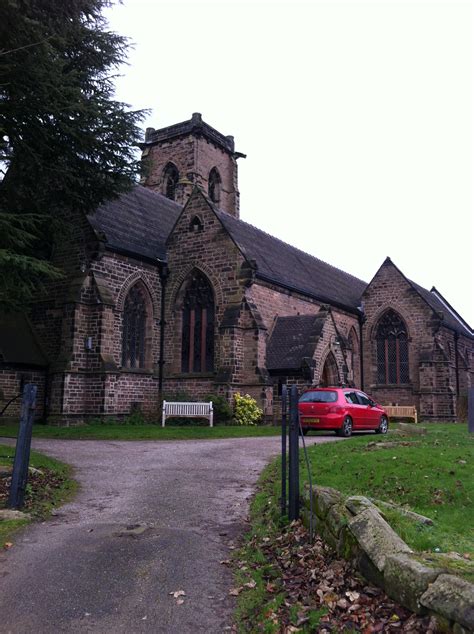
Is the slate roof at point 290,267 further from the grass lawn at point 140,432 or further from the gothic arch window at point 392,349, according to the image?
the grass lawn at point 140,432

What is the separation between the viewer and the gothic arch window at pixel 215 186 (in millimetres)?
43438

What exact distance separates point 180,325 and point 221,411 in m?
5.18

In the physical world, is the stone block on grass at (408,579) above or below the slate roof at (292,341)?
below

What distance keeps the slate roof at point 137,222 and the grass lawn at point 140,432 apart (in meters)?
7.60

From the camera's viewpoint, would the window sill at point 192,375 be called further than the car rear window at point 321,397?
Yes

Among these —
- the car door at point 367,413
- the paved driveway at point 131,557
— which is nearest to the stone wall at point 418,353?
the car door at point 367,413

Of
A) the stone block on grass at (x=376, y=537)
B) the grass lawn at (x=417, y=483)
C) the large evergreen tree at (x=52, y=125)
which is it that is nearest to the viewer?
the stone block on grass at (x=376, y=537)

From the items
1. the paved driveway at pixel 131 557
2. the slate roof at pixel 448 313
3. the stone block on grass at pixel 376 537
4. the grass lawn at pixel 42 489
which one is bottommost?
the paved driveway at pixel 131 557

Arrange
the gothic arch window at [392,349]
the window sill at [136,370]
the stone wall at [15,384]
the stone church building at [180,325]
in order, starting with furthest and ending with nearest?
the gothic arch window at [392,349]
the window sill at [136,370]
the stone church building at [180,325]
the stone wall at [15,384]

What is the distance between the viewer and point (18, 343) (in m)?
21.3

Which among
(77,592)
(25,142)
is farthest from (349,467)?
(25,142)

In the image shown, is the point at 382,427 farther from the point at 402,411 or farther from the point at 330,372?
the point at 402,411

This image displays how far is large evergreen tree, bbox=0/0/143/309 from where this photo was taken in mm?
13281

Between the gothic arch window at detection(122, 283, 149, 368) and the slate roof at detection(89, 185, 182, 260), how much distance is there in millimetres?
1892
